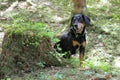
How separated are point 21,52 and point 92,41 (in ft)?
15.6

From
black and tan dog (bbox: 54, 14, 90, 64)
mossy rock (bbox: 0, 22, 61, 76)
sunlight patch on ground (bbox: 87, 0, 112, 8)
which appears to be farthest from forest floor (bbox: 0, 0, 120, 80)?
black and tan dog (bbox: 54, 14, 90, 64)

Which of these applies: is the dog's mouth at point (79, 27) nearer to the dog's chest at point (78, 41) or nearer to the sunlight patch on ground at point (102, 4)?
the dog's chest at point (78, 41)

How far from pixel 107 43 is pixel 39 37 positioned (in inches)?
179

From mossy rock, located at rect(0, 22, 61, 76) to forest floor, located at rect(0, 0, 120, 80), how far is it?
163 millimetres

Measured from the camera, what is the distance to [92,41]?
9.79m

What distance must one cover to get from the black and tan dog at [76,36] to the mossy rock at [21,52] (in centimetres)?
139

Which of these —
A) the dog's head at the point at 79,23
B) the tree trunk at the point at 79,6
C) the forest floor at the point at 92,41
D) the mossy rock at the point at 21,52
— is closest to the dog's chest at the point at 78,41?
the dog's head at the point at 79,23

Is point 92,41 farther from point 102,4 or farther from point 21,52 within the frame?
point 21,52

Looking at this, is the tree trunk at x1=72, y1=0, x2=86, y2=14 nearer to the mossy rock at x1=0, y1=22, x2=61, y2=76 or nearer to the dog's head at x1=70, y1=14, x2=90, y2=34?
the dog's head at x1=70, y1=14, x2=90, y2=34

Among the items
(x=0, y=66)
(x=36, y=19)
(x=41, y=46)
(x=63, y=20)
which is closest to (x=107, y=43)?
(x=63, y=20)

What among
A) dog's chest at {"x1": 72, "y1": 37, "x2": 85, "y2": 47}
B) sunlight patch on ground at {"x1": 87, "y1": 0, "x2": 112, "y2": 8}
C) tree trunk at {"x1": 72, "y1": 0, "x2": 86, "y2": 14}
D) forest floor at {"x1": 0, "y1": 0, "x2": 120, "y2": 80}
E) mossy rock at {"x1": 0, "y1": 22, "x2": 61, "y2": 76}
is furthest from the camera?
sunlight patch on ground at {"x1": 87, "y1": 0, "x2": 112, "y2": 8}

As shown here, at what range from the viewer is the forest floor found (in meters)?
5.09

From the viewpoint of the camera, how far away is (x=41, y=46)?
18.1 feet

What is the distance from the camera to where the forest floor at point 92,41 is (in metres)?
5.09
